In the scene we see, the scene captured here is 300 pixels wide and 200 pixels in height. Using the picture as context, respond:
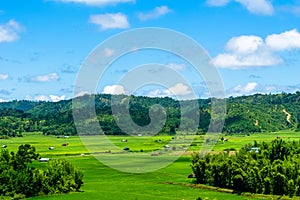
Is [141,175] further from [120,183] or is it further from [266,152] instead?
[266,152]

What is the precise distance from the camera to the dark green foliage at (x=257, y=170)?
55.9 meters

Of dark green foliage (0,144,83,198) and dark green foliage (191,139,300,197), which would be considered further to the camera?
dark green foliage (191,139,300,197)

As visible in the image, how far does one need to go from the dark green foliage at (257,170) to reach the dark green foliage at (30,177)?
18.4 metres

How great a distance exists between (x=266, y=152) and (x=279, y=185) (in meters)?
11.1

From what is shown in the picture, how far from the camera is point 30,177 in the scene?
186ft

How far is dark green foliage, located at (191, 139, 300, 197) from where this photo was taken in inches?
2201

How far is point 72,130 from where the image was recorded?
573 feet

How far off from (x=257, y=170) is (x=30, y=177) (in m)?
27.9

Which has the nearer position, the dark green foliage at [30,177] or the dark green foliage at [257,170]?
the dark green foliage at [30,177]

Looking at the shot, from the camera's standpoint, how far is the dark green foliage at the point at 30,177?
5531 cm

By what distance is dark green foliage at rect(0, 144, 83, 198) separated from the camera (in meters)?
55.3

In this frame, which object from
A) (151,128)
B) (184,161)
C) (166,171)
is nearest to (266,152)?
(166,171)

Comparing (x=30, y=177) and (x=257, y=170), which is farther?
(x=257, y=170)

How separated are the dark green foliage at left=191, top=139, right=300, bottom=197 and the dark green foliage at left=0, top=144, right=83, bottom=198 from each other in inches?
724
